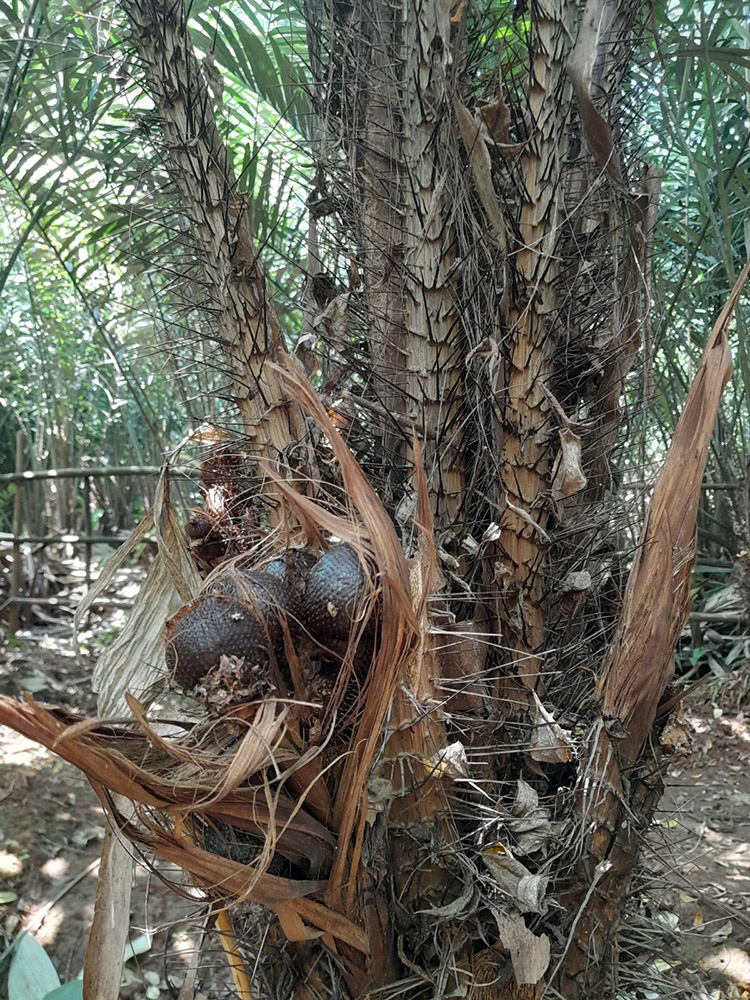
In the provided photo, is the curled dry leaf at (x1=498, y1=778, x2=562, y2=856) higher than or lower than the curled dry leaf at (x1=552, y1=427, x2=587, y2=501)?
lower

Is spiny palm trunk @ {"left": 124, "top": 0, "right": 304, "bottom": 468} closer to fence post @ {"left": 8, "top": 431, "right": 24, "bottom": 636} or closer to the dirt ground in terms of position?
the dirt ground

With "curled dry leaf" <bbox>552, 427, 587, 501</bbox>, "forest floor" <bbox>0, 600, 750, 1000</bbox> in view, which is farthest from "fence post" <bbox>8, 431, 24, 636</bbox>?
"curled dry leaf" <bbox>552, 427, 587, 501</bbox>

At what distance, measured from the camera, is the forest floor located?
156 centimetres

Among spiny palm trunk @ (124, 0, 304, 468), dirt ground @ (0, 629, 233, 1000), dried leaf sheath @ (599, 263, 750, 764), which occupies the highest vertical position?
spiny palm trunk @ (124, 0, 304, 468)

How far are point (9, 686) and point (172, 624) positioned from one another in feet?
8.99

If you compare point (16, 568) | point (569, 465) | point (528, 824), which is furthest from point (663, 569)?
point (16, 568)

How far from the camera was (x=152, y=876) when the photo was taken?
1.39 metres

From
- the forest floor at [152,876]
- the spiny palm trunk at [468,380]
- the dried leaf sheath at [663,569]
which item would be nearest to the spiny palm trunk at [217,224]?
the spiny palm trunk at [468,380]

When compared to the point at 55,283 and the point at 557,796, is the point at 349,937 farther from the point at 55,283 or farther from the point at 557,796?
the point at 55,283

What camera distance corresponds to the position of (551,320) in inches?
30.8

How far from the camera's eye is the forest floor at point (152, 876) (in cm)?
156

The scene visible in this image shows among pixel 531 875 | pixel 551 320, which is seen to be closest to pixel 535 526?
pixel 551 320

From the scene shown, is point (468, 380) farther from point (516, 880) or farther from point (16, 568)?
point (16, 568)

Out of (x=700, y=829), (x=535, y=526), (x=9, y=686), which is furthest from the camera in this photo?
(x=9, y=686)
